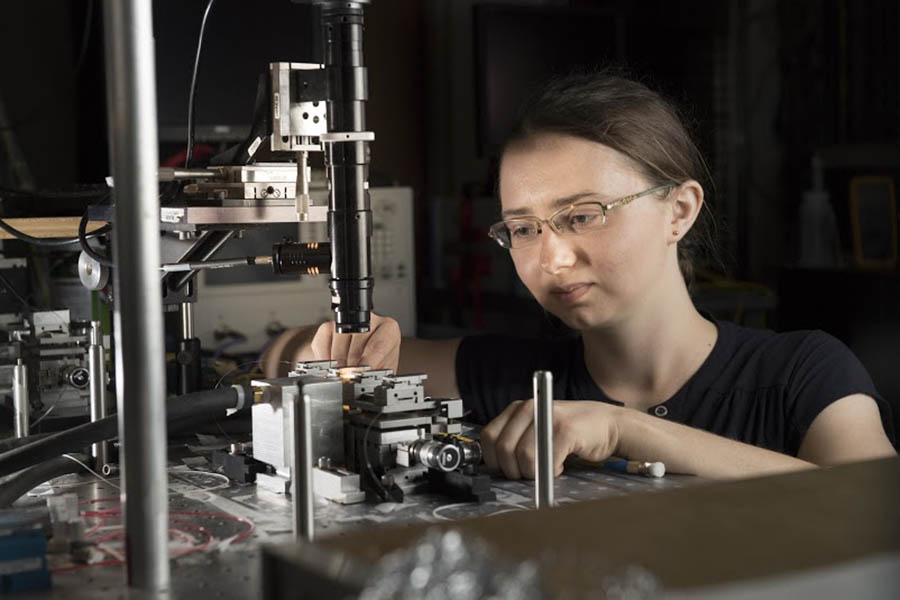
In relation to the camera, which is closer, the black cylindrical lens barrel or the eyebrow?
the black cylindrical lens barrel

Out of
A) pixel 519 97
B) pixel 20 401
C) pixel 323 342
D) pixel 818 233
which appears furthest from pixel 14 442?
pixel 818 233

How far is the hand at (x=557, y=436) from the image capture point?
1.08 m

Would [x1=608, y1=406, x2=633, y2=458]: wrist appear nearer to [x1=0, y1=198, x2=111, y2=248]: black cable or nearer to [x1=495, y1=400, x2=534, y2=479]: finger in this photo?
[x1=495, y1=400, x2=534, y2=479]: finger

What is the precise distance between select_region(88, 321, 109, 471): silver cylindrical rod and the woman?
0.30 meters

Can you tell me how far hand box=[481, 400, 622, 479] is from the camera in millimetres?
1082

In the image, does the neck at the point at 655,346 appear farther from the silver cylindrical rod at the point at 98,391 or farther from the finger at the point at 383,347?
the silver cylindrical rod at the point at 98,391

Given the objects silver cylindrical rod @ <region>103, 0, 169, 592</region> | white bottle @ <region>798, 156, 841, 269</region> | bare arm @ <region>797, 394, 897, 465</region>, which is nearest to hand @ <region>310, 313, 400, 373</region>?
bare arm @ <region>797, 394, 897, 465</region>

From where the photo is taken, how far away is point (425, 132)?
405 centimetres

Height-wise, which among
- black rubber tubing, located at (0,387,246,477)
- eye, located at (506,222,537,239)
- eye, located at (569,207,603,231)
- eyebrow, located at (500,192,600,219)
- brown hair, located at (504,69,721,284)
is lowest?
black rubber tubing, located at (0,387,246,477)

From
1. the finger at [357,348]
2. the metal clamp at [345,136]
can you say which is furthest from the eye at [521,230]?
the metal clamp at [345,136]

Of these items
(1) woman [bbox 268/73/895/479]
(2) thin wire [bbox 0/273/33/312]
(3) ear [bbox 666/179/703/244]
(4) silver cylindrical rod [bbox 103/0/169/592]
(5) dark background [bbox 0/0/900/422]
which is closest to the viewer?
(4) silver cylindrical rod [bbox 103/0/169/592]

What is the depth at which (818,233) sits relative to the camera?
3.32 meters

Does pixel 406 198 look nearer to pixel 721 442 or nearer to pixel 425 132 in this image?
pixel 425 132

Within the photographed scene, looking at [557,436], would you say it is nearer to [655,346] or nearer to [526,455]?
[526,455]
